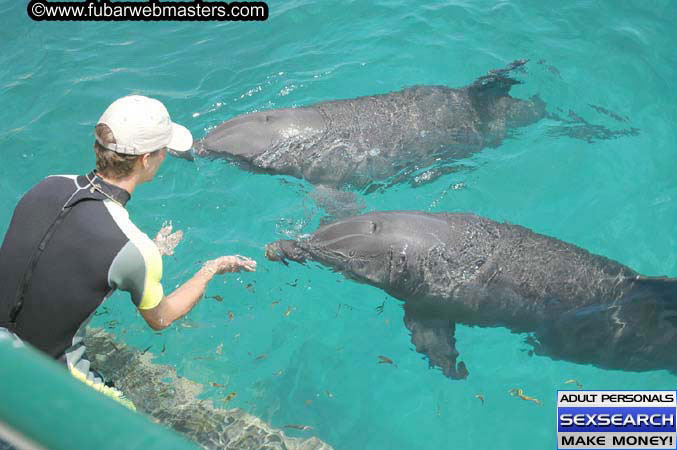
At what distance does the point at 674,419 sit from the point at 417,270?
9.52ft

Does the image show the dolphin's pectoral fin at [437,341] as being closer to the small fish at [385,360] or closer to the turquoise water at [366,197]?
the turquoise water at [366,197]

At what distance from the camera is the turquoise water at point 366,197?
6.63m

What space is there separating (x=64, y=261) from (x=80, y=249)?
0.13m

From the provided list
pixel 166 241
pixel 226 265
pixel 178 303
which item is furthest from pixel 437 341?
pixel 178 303

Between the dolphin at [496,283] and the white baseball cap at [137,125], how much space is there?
3.00m

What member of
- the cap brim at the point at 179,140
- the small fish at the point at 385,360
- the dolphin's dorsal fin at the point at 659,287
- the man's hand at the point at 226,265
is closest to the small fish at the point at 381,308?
the small fish at the point at 385,360

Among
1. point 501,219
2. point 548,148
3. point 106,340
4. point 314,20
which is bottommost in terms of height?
point 106,340

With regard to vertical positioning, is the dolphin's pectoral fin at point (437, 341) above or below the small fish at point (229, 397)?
above

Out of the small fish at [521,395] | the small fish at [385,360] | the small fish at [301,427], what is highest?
the small fish at [385,360]

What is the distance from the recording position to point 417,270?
6.74m

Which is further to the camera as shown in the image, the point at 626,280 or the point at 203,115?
the point at 203,115

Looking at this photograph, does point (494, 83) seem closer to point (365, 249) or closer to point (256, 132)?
point (256, 132)

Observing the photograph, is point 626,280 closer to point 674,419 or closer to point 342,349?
point 674,419

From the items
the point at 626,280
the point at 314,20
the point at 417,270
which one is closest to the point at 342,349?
the point at 417,270
